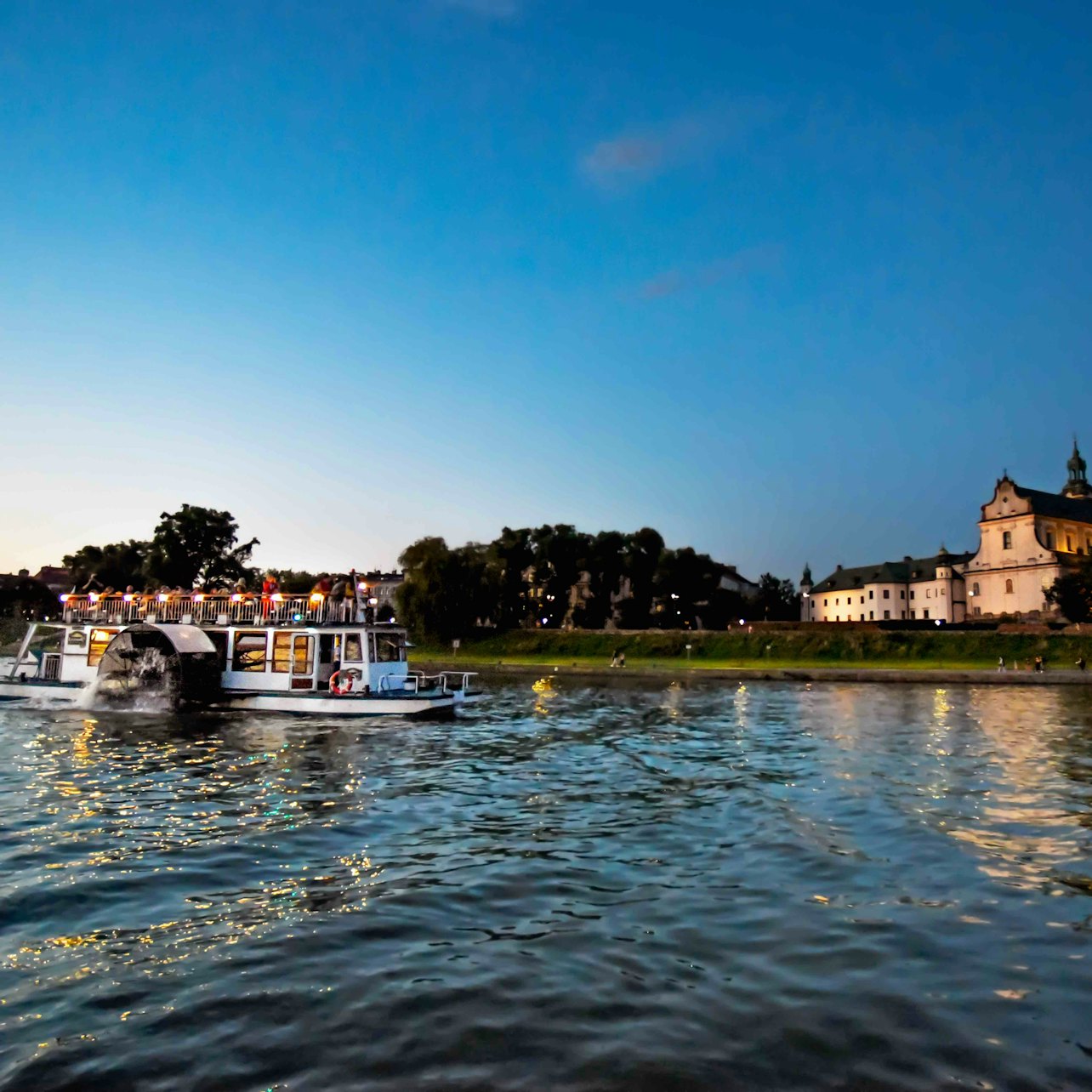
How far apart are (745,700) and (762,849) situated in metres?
36.1

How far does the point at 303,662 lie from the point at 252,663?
2.72 meters

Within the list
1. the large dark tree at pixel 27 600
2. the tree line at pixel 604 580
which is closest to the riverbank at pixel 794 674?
the tree line at pixel 604 580

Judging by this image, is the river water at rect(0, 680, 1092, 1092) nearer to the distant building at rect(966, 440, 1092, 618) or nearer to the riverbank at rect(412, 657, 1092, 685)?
the riverbank at rect(412, 657, 1092, 685)

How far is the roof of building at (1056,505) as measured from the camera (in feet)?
452

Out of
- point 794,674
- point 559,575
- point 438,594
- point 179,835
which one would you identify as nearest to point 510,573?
point 559,575

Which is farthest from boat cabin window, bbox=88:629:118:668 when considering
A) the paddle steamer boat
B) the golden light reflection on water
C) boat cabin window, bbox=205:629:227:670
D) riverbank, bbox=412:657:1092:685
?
riverbank, bbox=412:657:1092:685

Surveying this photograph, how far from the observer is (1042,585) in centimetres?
13075

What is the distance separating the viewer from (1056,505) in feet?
464

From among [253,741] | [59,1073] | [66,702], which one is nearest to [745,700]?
[253,741]

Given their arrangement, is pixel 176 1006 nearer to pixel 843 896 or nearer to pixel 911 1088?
pixel 911 1088

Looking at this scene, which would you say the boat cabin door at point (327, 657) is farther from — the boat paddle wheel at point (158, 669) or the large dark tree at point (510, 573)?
the large dark tree at point (510, 573)

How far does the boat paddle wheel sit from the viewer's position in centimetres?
3822

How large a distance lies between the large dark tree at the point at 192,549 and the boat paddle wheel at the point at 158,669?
8558 cm

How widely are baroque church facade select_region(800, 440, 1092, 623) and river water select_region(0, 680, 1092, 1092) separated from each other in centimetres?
10305
